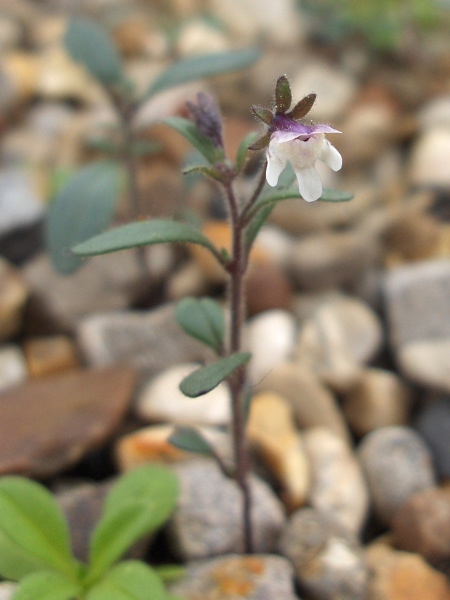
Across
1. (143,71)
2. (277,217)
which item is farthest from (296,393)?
(143,71)

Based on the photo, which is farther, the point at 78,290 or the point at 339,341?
the point at 78,290

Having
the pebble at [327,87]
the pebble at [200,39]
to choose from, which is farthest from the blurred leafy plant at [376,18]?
the pebble at [200,39]

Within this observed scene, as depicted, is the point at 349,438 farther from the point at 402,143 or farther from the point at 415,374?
the point at 402,143

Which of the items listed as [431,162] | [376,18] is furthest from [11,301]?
[376,18]

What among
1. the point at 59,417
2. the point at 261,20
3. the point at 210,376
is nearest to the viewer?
the point at 210,376

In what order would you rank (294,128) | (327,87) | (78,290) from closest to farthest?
(294,128)
(78,290)
(327,87)

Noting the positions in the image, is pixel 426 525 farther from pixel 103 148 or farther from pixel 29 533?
pixel 103 148

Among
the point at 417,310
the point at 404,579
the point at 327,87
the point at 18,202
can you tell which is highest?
the point at 327,87

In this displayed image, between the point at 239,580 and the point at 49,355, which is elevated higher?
the point at 49,355
